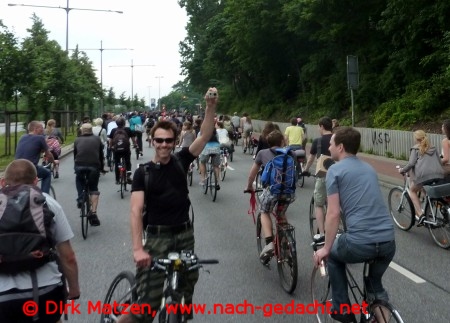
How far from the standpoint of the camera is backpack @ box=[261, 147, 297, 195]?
20.0 ft

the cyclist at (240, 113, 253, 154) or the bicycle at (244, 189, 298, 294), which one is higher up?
the cyclist at (240, 113, 253, 154)

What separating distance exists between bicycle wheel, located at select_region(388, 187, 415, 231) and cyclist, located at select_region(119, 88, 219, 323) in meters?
5.47

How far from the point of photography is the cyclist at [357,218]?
373 centimetres

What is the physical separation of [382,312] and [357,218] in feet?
2.05

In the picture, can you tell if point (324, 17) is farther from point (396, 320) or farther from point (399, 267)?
point (396, 320)

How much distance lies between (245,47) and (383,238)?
40.0 metres

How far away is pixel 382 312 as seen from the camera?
3.62m

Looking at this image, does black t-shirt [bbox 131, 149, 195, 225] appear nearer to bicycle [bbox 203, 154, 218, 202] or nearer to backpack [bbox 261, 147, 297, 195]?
backpack [bbox 261, 147, 297, 195]

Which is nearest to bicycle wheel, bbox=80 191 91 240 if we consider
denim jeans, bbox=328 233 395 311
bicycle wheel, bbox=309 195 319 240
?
bicycle wheel, bbox=309 195 319 240

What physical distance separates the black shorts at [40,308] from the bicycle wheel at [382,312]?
201 cm

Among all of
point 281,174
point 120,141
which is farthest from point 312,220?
point 120,141

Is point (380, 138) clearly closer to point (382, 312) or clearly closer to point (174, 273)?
point (382, 312)

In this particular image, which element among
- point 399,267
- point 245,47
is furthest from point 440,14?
point 245,47

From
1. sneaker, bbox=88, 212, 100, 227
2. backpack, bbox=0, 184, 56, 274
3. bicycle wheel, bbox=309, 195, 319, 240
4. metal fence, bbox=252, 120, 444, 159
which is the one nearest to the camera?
backpack, bbox=0, 184, 56, 274
